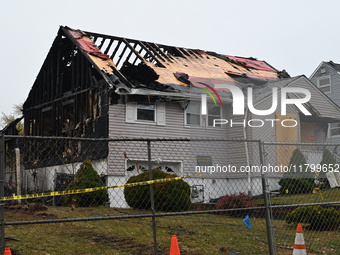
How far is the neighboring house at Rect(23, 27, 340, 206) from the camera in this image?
73.3 ft

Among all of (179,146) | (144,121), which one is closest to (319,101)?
(179,146)

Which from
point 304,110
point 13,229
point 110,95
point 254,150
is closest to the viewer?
point 13,229

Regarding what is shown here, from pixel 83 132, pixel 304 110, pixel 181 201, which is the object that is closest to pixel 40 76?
pixel 83 132

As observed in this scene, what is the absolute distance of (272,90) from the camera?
2533 cm

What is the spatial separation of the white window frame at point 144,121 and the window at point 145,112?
146mm

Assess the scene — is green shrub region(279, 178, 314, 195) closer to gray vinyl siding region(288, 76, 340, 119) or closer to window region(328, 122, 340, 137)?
gray vinyl siding region(288, 76, 340, 119)

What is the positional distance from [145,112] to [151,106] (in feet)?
1.27

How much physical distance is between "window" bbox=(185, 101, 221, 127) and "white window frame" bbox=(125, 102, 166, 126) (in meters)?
1.42

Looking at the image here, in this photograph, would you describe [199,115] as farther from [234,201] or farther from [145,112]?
[234,201]

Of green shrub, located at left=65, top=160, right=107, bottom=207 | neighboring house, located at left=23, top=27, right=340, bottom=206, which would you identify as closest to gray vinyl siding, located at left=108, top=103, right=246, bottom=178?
neighboring house, located at left=23, top=27, right=340, bottom=206

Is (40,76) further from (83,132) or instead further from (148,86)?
(148,86)

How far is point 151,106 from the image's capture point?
2347 centimetres

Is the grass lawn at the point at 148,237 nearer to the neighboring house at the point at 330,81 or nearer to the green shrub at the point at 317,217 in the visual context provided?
the green shrub at the point at 317,217

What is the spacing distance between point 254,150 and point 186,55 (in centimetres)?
721
